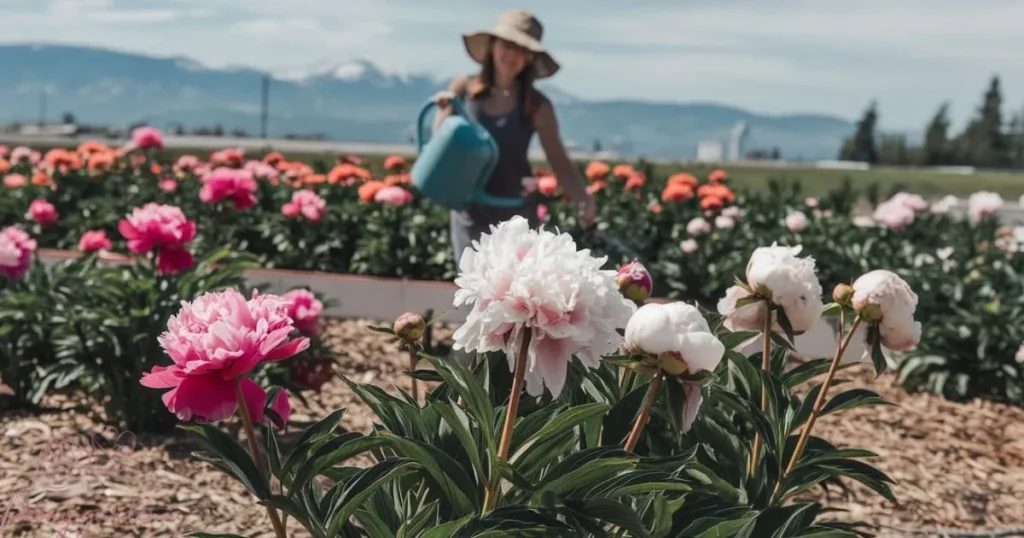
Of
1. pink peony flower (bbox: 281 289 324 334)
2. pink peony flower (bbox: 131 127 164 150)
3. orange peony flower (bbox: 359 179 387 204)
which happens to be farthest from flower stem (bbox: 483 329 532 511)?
pink peony flower (bbox: 131 127 164 150)

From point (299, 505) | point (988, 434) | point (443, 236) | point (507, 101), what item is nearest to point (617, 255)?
point (443, 236)

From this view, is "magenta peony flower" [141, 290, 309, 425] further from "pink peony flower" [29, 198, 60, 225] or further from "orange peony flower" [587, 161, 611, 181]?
"orange peony flower" [587, 161, 611, 181]

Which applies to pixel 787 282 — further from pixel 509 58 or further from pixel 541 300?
pixel 509 58

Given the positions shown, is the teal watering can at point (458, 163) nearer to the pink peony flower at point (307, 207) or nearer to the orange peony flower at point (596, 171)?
the pink peony flower at point (307, 207)

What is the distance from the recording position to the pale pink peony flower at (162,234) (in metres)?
3.73

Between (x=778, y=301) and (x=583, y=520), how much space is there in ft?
2.14

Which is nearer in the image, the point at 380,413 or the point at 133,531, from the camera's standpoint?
the point at 380,413

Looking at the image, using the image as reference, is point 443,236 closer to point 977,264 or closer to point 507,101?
point 507,101

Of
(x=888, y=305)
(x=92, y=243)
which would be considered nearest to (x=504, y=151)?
(x=92, y=243)

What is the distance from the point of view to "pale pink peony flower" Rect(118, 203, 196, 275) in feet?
12.2

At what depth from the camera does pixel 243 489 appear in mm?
3439

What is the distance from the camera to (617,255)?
6434 mm

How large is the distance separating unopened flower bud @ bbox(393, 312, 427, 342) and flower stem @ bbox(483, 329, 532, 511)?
0.32 metres

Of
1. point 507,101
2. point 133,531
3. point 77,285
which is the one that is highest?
point 507,101
